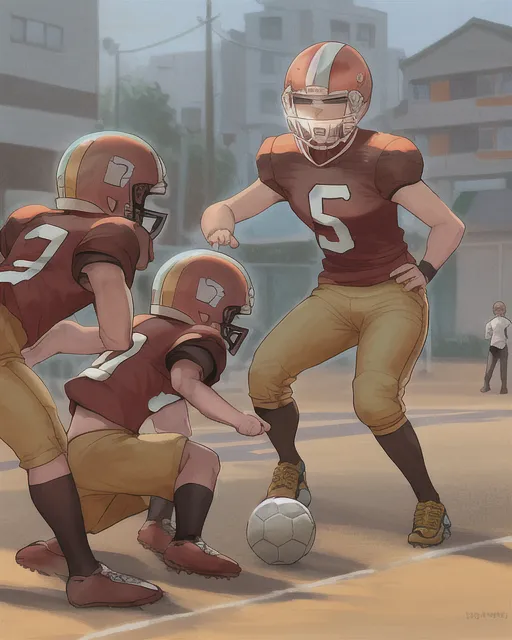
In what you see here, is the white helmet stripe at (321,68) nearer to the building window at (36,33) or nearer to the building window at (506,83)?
the building window at (36,33)

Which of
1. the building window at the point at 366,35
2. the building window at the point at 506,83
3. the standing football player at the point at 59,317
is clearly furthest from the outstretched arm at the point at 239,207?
the building window at the point at 506,83

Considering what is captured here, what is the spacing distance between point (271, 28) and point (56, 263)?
2923 mm

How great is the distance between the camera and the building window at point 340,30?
4698 mm

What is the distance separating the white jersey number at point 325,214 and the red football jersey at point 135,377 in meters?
0.71

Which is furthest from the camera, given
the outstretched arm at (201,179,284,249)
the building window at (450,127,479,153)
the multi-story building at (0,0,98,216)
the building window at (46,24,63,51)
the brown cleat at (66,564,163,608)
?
the building window at (450,127,479,153)

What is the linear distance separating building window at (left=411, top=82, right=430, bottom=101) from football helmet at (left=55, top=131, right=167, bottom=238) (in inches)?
123

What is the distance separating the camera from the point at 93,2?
460 centimetres

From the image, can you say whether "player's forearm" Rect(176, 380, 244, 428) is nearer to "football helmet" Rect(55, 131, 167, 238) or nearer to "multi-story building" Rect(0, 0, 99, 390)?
"football helmet" Rect(55, 131, 167, 238)

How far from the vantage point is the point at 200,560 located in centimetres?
291

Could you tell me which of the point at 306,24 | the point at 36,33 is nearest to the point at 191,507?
the point at 36,33

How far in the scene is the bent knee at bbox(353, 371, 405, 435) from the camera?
3.29 metres

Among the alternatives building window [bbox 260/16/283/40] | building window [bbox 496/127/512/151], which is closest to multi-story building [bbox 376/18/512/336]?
building window [bbox 496/127/512/151]

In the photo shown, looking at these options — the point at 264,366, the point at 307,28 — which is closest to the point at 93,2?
the point at 307,28

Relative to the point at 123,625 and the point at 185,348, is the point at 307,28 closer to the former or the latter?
the point at 185,348
